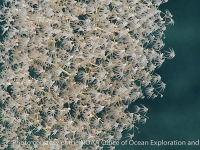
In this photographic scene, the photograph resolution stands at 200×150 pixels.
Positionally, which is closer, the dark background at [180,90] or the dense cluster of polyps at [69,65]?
the dense cluster of polyps at [69,65]

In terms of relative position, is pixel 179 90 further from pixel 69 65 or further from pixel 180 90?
pixel 69 65

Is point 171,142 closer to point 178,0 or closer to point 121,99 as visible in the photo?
point 121,99

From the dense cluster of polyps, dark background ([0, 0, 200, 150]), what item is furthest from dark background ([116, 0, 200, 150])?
the dense cluster of polyps

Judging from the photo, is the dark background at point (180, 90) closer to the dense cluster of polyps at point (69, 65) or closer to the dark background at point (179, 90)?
the dark background at point (179, 90)

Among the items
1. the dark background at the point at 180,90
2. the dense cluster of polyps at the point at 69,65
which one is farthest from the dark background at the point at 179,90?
the dense cluster of polyps at the point at 69,65

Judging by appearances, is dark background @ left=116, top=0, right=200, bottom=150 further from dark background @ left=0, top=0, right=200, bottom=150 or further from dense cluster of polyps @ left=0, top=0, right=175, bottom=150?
dense cluster of polyps @ left=0, top=0, right=175, bottom=150

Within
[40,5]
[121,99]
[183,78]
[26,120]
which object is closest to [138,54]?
[121,99]

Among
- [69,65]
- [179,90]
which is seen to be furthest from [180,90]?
[69,65]
